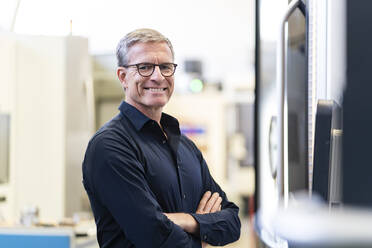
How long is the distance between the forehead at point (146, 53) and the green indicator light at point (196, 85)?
13.7 feet

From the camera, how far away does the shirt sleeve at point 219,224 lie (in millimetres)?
1561

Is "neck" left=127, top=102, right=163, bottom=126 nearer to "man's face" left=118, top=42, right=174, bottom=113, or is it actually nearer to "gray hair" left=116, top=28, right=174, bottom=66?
"man's face" left=118, top=42, right=174, bottom=113

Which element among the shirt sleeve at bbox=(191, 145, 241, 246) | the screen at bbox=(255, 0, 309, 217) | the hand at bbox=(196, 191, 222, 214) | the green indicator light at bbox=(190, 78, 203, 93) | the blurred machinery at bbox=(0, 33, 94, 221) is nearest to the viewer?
the shirt sleeve at bbox=(191, 145, 241, 246)

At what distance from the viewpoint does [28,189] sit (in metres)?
3.22

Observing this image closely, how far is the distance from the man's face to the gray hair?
10 millimetres

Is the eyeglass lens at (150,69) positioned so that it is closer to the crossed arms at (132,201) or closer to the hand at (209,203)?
the crossed arms at (132,201)

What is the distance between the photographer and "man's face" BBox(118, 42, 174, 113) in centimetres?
163

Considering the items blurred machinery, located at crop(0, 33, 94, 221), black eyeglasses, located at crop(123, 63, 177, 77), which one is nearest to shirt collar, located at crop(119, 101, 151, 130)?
black eyeglasses, located at crop(123, 63, 177, 77)

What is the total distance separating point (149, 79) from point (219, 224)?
0.45 metres

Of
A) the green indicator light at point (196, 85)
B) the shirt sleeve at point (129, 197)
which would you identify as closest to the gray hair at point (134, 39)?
the shirt sleeve at point (129, 197)

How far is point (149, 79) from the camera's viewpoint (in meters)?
1.63

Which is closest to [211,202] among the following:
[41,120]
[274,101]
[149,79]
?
[149,79]

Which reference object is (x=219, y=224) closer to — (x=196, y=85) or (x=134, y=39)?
(x=134, y=39)

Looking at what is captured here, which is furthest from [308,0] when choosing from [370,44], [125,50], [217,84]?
[217,84]
